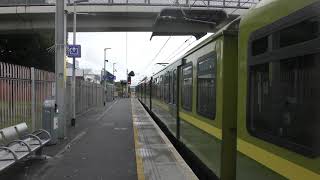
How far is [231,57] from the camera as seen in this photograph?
678 cm

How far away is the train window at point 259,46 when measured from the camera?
185 inches

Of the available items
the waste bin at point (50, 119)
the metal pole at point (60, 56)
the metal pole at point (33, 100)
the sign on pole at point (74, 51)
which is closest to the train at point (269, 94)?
the waste bin at point (50, 119)

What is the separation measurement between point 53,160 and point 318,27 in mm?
8405

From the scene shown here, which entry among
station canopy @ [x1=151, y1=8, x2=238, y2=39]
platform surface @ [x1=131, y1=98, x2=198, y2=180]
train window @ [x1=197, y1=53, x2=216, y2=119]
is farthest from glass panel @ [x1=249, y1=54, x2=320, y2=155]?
station canopy @ [x1=151, y1=8, x2=238, y2=39]

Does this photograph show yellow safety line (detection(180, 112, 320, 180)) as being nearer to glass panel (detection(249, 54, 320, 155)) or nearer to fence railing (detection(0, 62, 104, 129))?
glass panel (detection(249, 54, 320, 155))

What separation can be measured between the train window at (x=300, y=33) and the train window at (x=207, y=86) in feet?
10.6

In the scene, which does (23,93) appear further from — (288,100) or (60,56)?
(288,100)

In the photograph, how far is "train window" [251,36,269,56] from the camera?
15.4 ft

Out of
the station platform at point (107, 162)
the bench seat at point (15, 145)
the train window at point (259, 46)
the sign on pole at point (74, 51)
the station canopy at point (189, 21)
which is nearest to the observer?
the train window at point (259, 46)

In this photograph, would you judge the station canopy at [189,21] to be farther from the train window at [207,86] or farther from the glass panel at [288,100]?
the glass panel at [288,100]

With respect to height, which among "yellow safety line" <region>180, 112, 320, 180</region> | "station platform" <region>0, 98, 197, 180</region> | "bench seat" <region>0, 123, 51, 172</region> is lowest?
"station platform" <region>0, 98, 197, 180</region>

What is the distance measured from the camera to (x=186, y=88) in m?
11.3

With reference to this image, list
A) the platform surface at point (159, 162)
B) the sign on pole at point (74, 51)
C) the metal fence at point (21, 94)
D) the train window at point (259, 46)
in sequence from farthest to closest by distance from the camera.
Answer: the sign on pole at point (74, 51) < the metal fence at point (21, 94) < the platform surface at point (159, 162) < the train window at point (259, 46)

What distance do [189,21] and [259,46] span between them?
19359 millimetres
